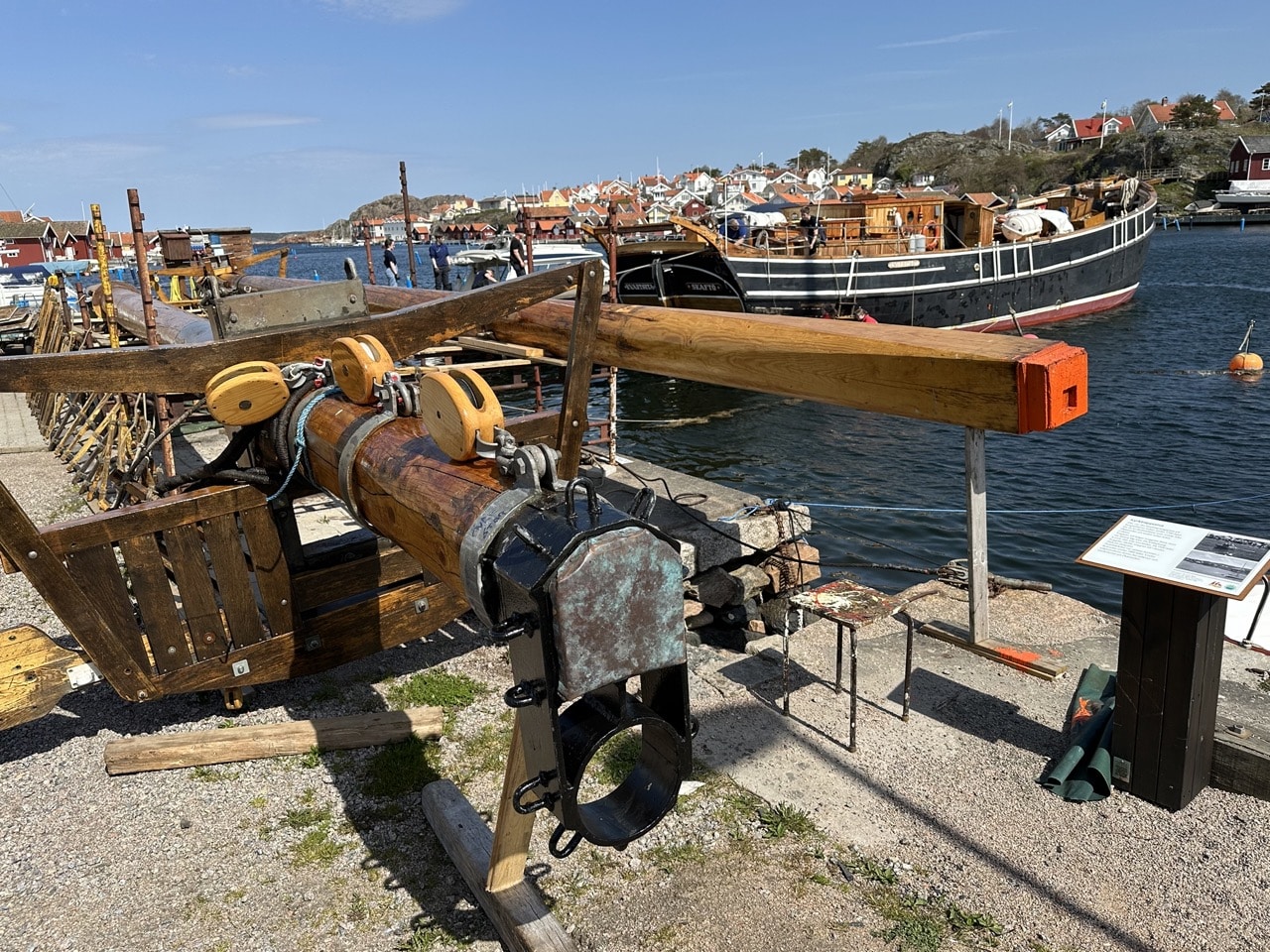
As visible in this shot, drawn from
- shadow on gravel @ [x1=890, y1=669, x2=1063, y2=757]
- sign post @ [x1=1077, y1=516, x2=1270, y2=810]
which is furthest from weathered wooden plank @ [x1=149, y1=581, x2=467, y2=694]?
sign post @ [x1=1077, y1=516, x2=1270, y2=810]

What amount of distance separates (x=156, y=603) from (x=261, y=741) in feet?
3.30

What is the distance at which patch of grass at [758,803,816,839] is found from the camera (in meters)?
4.43

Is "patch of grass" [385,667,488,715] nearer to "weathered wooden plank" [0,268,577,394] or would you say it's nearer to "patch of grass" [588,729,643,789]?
"patch of grass" [588,729,643,789]

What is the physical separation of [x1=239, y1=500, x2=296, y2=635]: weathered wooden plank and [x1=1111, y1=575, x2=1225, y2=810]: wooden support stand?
4750 millimetres

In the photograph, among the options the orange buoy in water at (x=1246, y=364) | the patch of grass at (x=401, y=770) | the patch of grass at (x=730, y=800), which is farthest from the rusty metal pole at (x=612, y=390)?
the orange buoy in water at (x=1246, y=364)

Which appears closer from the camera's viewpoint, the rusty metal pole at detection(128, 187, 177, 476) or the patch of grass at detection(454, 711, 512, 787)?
the patch of grass at detection(454, 711, 512, 787)

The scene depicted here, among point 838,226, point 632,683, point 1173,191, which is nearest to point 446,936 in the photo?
point 632,683

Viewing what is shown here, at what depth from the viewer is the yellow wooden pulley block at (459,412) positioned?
283 cm

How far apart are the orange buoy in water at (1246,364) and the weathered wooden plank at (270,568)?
90.5 ft

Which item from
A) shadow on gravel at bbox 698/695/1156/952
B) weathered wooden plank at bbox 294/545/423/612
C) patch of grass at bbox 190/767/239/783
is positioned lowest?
shadow on gravel at bbox 698/695/1156/952

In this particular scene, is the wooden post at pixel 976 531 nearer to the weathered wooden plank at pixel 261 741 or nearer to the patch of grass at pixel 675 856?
the patch of grass at pixel 675 856

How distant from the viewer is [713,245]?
26.1 metres

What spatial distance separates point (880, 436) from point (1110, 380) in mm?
9529

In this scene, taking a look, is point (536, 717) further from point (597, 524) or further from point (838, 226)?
point (838, 226)
